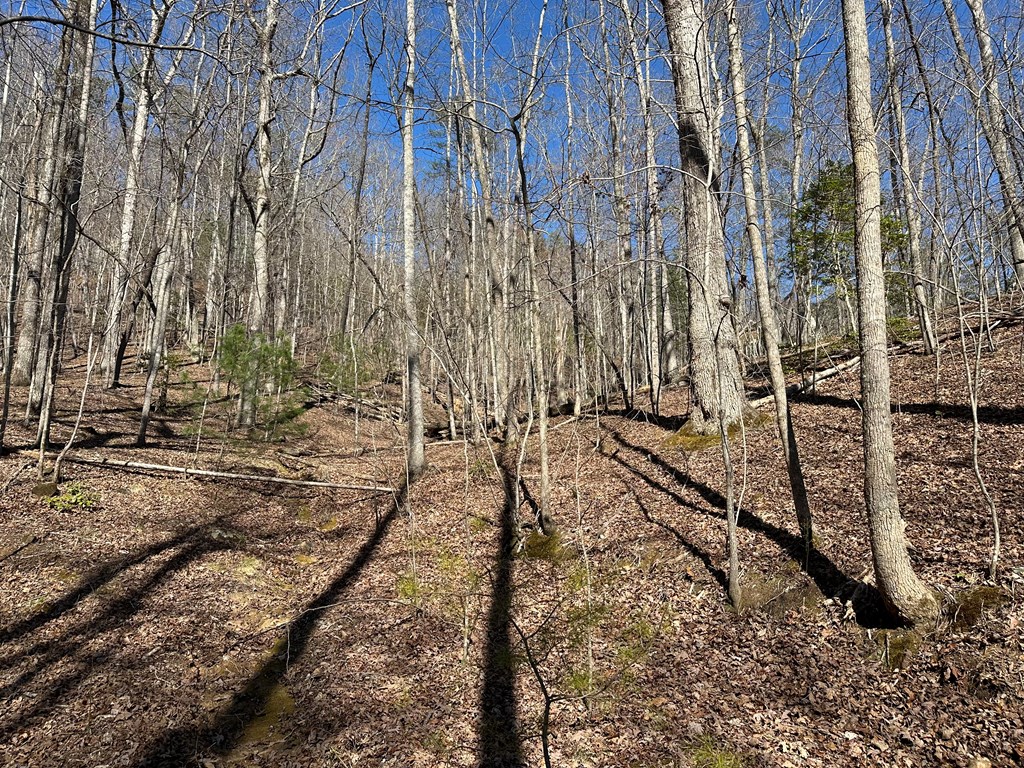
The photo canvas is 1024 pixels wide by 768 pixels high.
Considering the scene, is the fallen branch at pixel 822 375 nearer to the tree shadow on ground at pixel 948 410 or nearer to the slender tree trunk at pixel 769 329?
the tree shadow on ground at pixel 948 410

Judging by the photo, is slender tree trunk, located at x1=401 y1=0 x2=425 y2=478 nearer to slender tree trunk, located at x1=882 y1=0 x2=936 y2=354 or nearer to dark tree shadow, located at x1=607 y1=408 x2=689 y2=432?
dark tree shadow, located at x1=607 y1=408 x2=689 y2=432

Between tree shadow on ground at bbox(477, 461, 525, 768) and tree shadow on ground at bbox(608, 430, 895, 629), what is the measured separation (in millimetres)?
2341

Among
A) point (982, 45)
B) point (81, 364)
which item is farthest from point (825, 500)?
point (81, 364)

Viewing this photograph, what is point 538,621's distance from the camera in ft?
17.9

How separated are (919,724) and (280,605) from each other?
5.72 m

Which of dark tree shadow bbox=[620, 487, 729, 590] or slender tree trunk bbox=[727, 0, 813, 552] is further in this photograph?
dark tree shadow bbox=[620, 487, 729, 590]

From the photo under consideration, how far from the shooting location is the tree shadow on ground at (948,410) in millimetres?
6535

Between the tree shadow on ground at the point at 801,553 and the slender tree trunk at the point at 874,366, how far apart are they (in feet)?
0.99

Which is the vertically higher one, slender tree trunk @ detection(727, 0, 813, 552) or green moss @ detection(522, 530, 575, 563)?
slender tree trunk @ detection(727, 0, 813, 552)

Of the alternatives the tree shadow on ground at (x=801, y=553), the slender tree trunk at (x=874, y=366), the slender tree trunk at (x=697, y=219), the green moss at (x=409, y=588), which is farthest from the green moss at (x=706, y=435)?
the green moss at (x=409, y=588)

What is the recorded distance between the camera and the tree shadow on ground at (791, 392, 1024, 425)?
21.4ft

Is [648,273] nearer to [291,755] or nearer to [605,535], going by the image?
[605,535]

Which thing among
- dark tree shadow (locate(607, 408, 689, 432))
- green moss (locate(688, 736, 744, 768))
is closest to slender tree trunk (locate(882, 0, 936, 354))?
dark tree shadow (locate(607, 408, 689, 432))

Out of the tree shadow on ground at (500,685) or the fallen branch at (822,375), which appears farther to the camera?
the fallen branch at (822,375)
